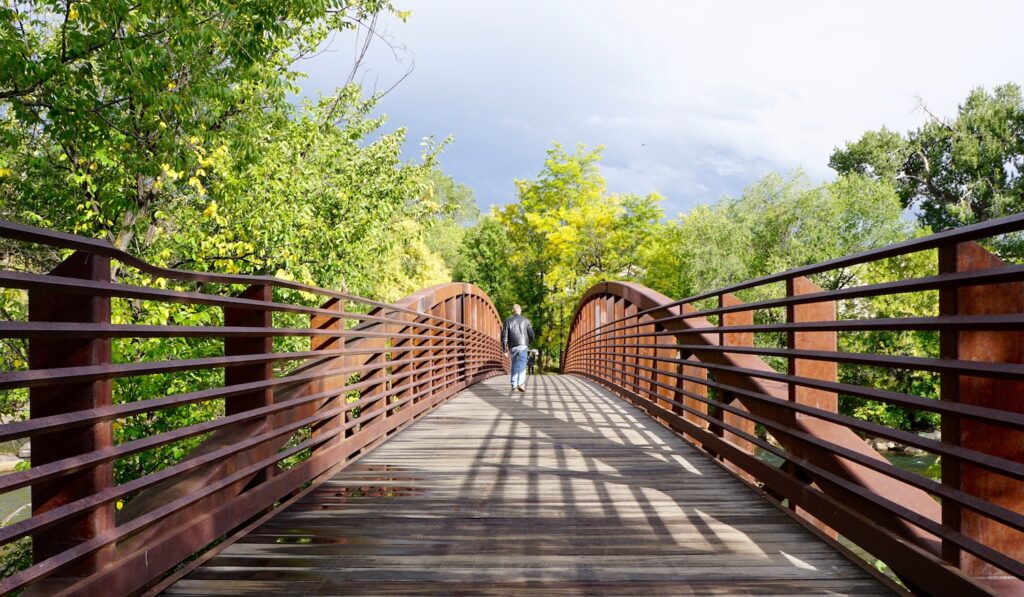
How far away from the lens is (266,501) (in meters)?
3.70

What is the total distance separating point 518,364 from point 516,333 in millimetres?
584

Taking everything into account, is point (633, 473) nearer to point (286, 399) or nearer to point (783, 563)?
point (783, 563)

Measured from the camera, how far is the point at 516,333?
12289 mm

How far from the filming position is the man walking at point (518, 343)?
1228 centimetres

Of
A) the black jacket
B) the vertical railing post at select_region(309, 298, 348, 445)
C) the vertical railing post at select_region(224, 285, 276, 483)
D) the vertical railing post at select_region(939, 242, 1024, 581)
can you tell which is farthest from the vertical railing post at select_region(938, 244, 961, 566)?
the black jacket

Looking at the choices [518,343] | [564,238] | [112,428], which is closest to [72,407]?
[112,428]

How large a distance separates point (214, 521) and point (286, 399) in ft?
3.55

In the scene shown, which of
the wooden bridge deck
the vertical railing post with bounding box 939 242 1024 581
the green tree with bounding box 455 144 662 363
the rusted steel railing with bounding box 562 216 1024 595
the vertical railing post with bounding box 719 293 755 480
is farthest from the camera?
the green tree with bounding box 455 144 662 363

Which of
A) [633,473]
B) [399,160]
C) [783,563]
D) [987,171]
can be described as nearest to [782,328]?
[783,563]

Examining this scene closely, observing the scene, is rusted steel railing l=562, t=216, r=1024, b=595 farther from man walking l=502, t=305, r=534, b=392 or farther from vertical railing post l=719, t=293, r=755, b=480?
man walking l=502, t=305, r=534, b=392

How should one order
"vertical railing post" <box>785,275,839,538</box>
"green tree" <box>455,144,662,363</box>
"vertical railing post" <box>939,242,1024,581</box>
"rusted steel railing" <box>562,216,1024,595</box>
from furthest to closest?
1. "green tree" <box>455,144,662,363</box>
2. "vertical railing post" <box>785,275,839,538</box>
3. "vertical railing post" <box>939,242,1024,581</box>
4. "rusted steel railing" <box>562,216,1024,595</box>

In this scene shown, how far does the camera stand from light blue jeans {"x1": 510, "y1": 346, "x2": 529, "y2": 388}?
12.3m

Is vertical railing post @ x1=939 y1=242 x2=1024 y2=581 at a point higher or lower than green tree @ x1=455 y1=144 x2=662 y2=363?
lower

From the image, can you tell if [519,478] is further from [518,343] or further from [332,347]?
[518,343]
